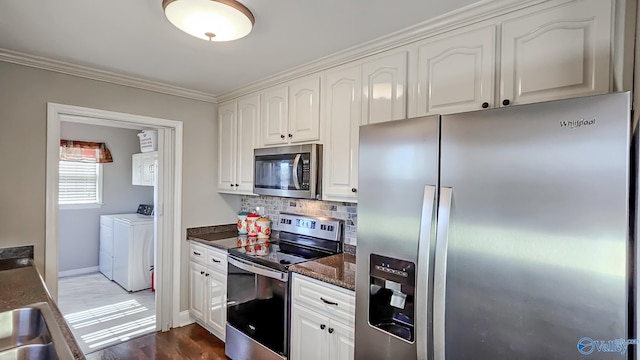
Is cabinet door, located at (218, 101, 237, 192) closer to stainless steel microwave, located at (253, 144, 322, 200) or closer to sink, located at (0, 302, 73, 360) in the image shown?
stainless steel microwave, located at (253, 144, 322, 200)

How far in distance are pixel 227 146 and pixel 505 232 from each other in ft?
8.83

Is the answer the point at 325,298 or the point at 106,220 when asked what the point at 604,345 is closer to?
the point at 325,298

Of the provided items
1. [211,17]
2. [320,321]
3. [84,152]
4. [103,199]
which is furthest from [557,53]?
[103,199]

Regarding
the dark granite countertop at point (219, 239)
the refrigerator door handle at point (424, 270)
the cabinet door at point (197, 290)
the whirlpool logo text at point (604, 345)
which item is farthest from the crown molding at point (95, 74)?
the whirlpool logo text at point (604, 345)

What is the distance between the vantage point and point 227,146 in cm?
320

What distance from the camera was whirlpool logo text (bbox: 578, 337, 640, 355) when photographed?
847 mm

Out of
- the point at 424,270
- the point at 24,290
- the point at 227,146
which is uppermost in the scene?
the point at 227,146

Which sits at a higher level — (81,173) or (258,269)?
(81,173)

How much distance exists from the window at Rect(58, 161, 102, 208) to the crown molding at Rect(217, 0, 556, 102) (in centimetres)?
362

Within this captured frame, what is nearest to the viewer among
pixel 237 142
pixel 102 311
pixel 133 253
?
pixel 237 142

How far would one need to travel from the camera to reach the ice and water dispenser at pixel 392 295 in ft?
4.34

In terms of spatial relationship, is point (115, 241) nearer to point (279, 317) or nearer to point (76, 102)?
point (76, 102)

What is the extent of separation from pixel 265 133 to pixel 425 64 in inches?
57.8

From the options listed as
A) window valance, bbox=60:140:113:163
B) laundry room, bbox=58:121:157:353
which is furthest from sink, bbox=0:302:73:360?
window valance, bbox=60:140:113:163
